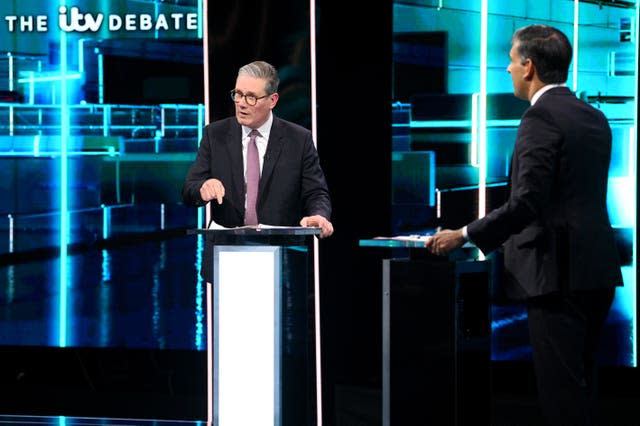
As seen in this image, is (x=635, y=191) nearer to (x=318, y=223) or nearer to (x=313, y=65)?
(x=313, y=65)

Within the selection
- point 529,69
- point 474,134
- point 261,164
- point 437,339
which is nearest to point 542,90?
point 529,69

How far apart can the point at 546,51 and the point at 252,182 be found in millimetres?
1222

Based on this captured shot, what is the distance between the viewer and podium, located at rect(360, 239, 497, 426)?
3080 millimetres

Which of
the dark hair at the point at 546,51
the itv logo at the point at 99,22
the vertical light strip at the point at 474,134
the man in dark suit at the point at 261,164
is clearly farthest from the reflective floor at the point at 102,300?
the dark hair at the point at 546,51

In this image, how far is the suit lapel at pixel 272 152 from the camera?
3.69 metres

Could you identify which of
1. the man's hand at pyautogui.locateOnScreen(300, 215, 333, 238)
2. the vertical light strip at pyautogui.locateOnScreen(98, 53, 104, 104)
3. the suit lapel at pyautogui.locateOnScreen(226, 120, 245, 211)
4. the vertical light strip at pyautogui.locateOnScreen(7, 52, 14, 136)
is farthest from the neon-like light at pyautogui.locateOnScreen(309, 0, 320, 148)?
the vertical light strip at pyautogui.locateOnScreen(7, 52, 14, 136)

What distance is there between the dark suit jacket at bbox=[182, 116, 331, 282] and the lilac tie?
17 mm

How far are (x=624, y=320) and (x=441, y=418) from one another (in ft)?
7.10

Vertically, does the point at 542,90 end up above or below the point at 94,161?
above

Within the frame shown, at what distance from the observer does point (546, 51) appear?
287 cm

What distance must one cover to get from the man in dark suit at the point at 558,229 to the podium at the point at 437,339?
0.21 meters

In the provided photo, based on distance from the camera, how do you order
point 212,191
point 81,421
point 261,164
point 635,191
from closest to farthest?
point 212,191, point 261,164, point 81,421, point 635,191

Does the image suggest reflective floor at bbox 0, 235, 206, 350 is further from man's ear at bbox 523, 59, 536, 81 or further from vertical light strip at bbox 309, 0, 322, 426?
man's ear at bbox 523, 59, 536, 81

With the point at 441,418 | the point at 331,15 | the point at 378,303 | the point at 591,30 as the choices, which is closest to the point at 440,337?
the point at 441,418
